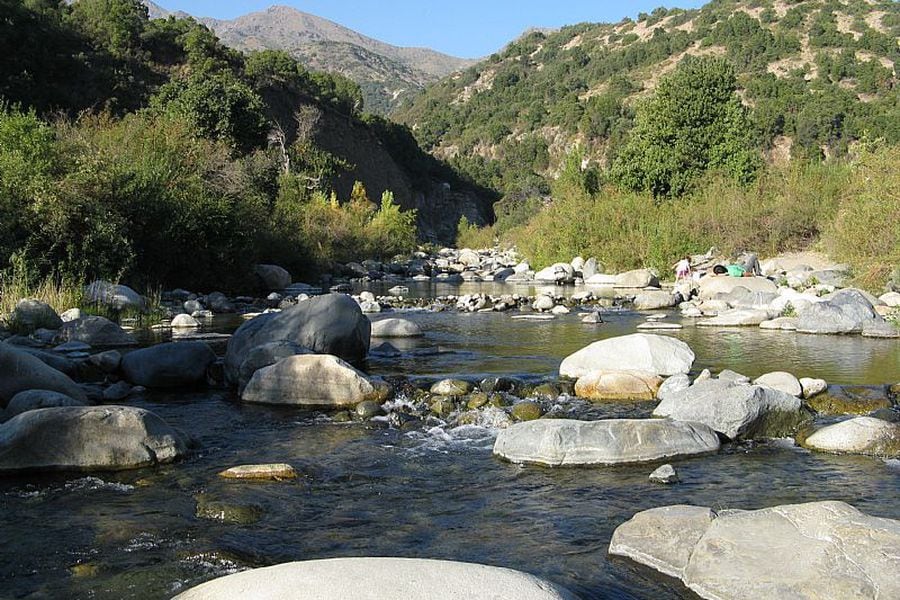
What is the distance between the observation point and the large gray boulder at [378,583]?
11.8 ft

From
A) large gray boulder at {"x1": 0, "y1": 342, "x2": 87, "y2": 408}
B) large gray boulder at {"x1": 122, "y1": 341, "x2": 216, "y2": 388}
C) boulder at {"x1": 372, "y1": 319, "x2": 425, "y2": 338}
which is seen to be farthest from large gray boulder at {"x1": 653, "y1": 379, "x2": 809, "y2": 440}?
boulder at {"x1": 372, "y1": 319, "x2": 425, "y2": 338}

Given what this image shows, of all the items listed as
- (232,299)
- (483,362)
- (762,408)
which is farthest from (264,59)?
(762,408)

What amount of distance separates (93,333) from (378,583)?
11561 mm

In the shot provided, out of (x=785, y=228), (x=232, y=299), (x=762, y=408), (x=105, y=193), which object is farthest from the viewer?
(x=785, y=228)

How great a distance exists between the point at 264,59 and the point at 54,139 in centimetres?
4832

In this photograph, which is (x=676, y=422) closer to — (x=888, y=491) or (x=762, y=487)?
(x=762, y=487)

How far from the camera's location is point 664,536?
17.0 feet

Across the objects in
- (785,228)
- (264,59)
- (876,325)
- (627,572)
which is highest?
(264,59)

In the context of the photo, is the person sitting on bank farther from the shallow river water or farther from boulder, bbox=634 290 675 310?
the shallow river water

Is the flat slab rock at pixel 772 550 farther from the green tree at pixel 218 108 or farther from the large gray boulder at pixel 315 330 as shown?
the green tree at pixel 218 108

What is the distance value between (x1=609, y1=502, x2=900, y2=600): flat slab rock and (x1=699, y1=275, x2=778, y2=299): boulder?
53.3ft

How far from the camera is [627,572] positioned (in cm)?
500

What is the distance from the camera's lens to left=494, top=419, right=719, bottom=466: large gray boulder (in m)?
7.26

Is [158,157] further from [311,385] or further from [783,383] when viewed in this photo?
[783,383]
